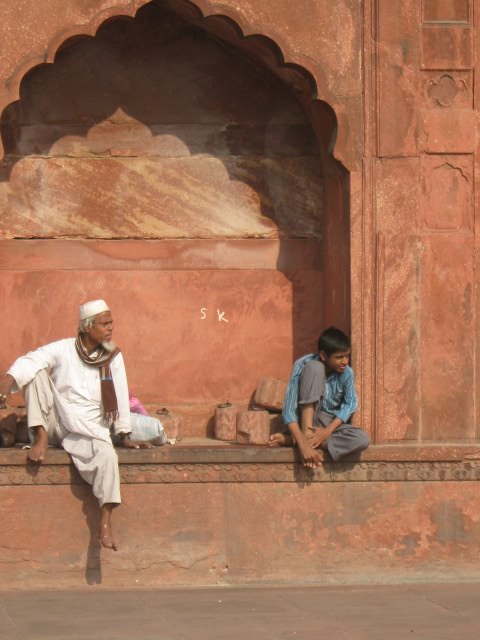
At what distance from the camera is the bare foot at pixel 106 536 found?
8.16 meters

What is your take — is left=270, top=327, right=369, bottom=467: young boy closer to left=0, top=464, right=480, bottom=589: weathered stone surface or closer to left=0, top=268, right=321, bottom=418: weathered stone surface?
left=0, top=464, right=480, bottom=589: weathered stone surface

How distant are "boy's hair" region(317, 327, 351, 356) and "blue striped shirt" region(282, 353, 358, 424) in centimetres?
14

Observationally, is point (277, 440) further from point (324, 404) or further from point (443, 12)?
point (443, 12)

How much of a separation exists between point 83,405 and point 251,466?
1037 millimetres

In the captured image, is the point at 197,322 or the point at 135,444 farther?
the point at 197,322

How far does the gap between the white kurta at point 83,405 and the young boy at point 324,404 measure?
3.24 feet

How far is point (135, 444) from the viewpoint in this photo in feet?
28.3

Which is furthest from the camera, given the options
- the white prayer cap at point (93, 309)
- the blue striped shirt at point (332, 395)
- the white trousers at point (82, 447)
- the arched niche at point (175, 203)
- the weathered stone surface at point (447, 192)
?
the arched niche at point (175, 203)

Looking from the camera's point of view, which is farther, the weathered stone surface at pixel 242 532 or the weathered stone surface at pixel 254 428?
the weathered stone surface at pixel 254 428

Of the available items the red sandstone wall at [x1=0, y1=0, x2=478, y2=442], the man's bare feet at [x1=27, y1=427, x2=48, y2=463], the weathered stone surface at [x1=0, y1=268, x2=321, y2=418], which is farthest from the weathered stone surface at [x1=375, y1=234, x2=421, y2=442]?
the man's bare feet at [x1=27, y1=427, x2=48, y2=463]

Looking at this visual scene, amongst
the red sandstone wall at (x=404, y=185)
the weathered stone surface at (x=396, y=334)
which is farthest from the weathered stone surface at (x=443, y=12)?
the weathered stone surface at (x=396, y=334)

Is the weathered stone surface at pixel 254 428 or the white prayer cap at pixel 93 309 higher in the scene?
the white prayer cap at pixel 93 309

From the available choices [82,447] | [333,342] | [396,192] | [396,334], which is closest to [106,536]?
[82,447]

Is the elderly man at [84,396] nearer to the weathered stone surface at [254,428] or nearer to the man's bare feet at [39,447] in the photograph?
the man's bare feet at [39,447]
